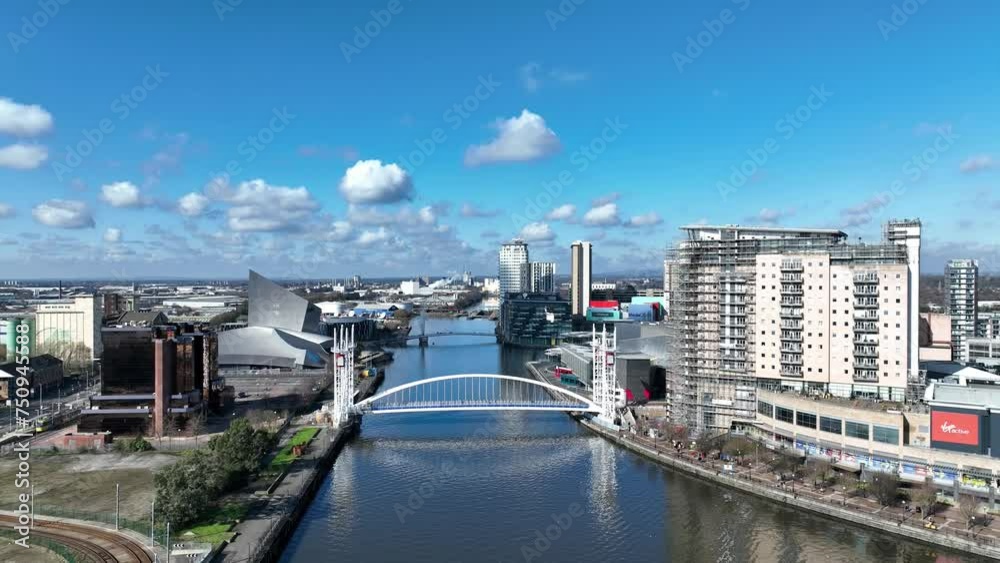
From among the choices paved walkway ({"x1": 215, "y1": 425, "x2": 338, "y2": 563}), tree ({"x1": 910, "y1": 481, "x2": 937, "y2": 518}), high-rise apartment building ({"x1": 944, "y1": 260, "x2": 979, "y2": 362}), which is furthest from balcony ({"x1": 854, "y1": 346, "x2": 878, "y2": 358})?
high-rise apartment building ({"x1": 944, "y1": 260, "x2": 979, "y2": 362})

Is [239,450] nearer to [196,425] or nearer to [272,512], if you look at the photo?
[272,512]

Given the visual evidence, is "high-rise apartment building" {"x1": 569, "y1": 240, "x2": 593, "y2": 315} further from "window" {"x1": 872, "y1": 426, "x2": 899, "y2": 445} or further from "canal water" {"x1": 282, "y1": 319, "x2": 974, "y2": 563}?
"window" {"x1": 872, "y1": 426, "x2": 899, "y2": 445}

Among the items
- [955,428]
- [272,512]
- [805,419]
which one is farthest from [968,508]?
[272,512]

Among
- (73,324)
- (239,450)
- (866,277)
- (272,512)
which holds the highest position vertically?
(866,277)

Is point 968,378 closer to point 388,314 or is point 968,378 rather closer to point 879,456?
point 879,456

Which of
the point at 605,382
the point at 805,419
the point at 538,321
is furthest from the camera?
the point at 538,321

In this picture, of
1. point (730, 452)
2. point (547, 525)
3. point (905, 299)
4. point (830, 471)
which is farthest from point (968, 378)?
point (547, 525)

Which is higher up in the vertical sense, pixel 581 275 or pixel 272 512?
pixel 581 275

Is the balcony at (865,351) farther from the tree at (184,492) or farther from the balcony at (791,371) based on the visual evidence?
the tree at (184,492)
